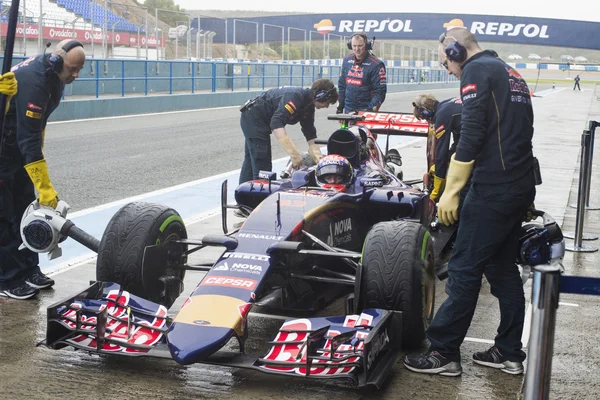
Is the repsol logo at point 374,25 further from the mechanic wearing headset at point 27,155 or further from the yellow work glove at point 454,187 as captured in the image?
the yellow work glove at point 454,187

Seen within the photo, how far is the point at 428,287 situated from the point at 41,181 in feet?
8.81

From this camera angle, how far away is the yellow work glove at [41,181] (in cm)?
559

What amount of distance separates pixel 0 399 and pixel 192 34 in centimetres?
3084

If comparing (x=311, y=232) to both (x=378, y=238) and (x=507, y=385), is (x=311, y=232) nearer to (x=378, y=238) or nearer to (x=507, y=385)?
(x=378, y=238)

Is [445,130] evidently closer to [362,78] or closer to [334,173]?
[334,173]

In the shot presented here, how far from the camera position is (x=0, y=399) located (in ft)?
13.7

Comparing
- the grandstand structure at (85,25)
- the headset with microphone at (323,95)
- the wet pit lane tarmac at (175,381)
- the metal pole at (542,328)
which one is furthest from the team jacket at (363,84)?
the grandstand structure at (85,25)

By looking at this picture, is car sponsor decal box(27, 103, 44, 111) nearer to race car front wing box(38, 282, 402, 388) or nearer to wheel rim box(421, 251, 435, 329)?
race car front wing box(38, 282, 402, 388)

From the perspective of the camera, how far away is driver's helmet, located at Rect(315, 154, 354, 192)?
6.30 meters

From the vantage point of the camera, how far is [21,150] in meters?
5.61

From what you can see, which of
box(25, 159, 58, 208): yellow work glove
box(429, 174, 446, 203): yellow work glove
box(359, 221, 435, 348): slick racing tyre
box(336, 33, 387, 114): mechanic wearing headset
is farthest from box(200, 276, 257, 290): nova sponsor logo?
box(336, 33, 387, 114): mechanic wearing headset

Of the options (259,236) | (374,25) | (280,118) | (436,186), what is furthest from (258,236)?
(374,25)

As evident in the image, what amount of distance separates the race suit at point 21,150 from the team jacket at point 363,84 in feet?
19.1

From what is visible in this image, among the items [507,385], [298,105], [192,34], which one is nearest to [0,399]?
[507,385]
